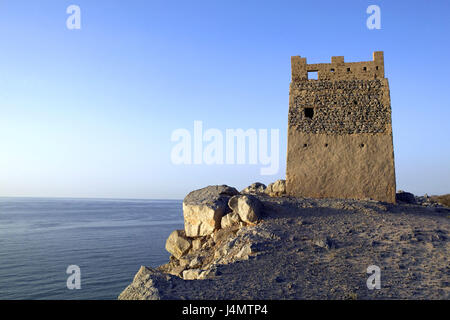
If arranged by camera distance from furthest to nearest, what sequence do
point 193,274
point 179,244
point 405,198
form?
point 405,198
point 179,244
point 193,274

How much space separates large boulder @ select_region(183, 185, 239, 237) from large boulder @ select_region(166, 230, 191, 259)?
28cm

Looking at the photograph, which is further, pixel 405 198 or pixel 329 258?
pixel 405 198

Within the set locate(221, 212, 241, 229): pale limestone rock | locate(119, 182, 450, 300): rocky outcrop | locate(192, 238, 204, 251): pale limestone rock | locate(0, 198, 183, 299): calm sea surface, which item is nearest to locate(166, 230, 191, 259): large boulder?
locate(119, 182, 450, 300): rocky outcrop

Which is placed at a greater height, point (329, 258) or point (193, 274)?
point (329, 258)

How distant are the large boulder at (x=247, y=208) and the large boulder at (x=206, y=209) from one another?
540 mm

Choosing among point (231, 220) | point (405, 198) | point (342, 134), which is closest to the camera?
point (231, 220)

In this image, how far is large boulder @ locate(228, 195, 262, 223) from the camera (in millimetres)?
10609

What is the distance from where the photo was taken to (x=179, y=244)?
1206 cm

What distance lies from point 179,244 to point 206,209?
76.3 inches

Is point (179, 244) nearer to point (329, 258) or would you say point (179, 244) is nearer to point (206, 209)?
point (206, 209)

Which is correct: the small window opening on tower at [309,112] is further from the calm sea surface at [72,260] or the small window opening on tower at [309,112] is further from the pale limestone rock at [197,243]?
the calm sea surface at [72,260]

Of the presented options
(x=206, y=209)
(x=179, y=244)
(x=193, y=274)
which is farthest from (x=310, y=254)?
(x=179, y=244)

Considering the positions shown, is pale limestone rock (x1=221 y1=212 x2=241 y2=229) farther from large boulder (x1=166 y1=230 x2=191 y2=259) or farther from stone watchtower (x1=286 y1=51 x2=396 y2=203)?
stone watchtower (x1=286 y1=51 x2=396 y2=203)
